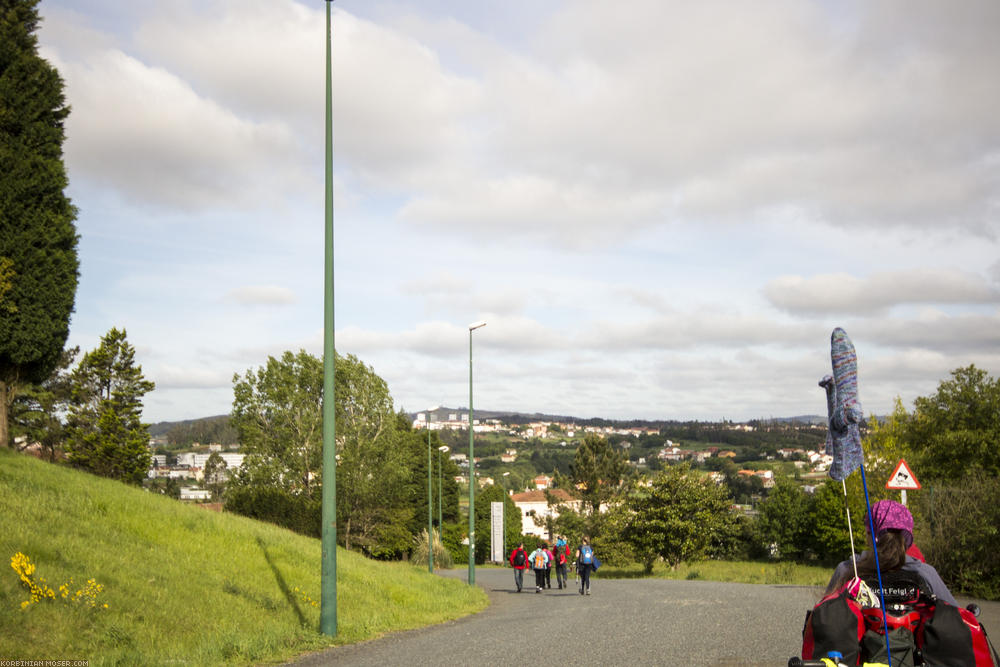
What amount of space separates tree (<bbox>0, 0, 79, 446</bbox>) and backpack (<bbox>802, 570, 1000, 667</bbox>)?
819 inches

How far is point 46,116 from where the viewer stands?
21.8 meters

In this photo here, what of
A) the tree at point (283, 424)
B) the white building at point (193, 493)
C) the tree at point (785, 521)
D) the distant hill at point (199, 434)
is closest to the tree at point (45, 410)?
the tree at point (283, 424)

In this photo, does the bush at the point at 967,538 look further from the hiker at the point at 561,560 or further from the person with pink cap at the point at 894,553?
the person with pink cap at the point at 894,553

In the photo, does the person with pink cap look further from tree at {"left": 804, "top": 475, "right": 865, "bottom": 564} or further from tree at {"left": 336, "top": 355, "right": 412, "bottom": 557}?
tree at {"left": 804, "top": 475, "right": 865, "bottom": 564}

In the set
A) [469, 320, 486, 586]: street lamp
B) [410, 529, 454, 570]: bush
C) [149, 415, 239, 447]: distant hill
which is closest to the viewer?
[469, 320, 486, 586]: street lamp

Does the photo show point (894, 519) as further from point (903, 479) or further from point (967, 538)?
point (967, 538)

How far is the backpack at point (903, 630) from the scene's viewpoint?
3.77m

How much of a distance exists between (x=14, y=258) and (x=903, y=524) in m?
21.6

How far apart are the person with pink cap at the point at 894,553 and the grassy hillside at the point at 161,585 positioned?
309 inches

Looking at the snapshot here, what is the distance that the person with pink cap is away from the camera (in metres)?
4.19

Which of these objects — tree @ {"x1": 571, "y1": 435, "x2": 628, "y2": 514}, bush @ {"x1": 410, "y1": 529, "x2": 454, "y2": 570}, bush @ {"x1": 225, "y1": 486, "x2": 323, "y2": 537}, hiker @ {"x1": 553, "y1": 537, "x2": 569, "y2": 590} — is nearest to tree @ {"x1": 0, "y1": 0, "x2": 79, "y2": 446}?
hiker @ {"x1": 553, "y1": 537, "x2": 569, "y2": 590}

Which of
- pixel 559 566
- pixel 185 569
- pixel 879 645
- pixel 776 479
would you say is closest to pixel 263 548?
pixel 185 569

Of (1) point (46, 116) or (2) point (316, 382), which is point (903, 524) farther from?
(2) point (316, 382)

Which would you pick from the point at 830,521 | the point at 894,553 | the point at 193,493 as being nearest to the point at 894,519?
the point at 894,553
